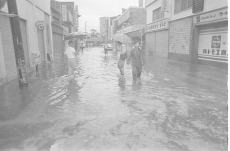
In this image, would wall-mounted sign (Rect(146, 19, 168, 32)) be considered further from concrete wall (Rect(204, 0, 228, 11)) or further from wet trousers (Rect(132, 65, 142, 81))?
wet trousers (Rect(132, 65, 142, 81))

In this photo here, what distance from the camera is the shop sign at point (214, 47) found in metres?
13.5

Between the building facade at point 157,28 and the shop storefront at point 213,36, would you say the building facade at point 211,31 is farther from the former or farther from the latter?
the building facade at point 157,28

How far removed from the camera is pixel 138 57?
8.69m

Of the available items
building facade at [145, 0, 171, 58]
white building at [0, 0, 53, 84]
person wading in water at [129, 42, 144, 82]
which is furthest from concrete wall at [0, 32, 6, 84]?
building facade at [145, 0, 171, 58]

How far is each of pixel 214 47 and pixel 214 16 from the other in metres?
2.03

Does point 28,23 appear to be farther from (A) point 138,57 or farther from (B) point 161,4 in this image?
(B) point 161,4

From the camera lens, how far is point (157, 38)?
2377 cm

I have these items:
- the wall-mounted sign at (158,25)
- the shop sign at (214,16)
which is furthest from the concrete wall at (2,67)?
the wall-mounted sign at (158,25)

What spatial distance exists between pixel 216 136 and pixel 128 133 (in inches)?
62.9

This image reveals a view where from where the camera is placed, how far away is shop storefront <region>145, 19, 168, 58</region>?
21516 mm

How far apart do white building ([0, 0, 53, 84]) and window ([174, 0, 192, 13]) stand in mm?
10811

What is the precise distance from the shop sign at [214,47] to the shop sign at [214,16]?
1.03 meters

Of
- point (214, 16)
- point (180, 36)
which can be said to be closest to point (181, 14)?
point (180, 36)

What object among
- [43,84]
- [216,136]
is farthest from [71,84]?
[216,136]
